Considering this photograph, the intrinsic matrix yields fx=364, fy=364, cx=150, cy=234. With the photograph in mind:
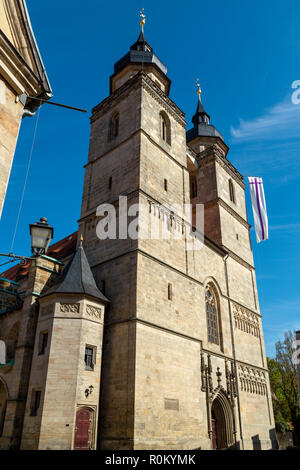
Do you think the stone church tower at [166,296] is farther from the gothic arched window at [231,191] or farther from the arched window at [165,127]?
the gothic arched window at [231,191]

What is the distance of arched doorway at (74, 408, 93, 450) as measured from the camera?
11188 mm

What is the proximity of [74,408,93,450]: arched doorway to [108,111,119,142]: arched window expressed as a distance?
13.2 m

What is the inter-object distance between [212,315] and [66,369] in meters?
8.76

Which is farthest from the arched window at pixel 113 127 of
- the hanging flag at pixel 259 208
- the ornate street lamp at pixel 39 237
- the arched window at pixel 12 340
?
the ornate street lamp at pixel 39 237

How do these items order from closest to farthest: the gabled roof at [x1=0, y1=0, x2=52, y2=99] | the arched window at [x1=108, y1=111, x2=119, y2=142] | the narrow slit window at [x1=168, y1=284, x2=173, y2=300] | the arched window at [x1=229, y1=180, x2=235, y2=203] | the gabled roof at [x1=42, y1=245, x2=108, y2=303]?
the gabled roof at [x1=0, y1=0, x2=52, y2=99] → the gabled roof at [x1=42, y1=245, x2=108, y2=303] → the narrow slit window at [x1=168, y1=284, x2=173, y2=300] → the arched window at [x1=108, y1=111, x2=119, y2=142] → the arched window at [x1=229, y1=180, x2=235, y2=203]

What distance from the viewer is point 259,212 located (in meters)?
21.8

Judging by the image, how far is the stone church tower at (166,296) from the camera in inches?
489

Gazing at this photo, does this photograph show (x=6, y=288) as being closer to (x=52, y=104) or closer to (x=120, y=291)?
(x=120, y=291)

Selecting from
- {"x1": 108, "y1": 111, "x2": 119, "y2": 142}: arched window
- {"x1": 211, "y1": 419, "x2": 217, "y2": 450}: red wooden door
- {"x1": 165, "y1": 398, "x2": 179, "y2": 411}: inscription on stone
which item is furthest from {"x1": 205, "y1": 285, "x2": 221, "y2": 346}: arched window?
{"x1": 108, "y1": 111, "x2": 119, "y2": 142}: arched window

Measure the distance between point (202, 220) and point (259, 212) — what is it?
11.9 ft

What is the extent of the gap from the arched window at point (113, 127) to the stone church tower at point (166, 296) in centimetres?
8

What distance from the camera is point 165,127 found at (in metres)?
19.8

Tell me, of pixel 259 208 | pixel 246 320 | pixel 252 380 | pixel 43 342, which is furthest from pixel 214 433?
pixel 259 208

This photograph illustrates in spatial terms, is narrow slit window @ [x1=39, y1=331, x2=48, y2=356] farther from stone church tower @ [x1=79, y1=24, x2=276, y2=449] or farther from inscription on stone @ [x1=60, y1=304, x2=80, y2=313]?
stone church tower @ [x1=79, y1=24, x2=276, y2=449]
